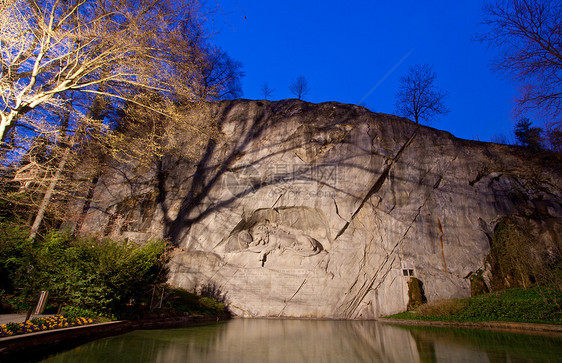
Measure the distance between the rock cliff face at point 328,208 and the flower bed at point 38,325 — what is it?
8858mm

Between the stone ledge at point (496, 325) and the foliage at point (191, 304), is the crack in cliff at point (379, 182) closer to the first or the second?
the stone ledge at point (496, 325)

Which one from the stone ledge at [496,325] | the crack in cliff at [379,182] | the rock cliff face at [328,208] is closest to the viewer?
the stone ledge at [496,325]

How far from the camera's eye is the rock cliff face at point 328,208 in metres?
14.4

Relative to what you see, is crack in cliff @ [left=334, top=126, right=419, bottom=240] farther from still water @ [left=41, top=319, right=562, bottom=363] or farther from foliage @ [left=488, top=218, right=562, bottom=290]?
still water @ [left=41, top=319, right=562, bottom=363]

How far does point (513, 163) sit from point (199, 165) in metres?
18.1

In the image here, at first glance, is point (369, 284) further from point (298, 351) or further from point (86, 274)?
point (86, 274)

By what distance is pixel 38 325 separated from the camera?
16.3 feet

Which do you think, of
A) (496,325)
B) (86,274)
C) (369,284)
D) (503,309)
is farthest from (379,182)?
(86,274)

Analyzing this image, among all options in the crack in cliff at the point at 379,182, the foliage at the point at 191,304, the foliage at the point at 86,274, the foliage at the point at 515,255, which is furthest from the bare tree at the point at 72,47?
the foliage at the point at 515,255

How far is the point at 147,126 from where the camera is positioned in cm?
1681

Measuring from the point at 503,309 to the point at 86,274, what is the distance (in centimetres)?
1275

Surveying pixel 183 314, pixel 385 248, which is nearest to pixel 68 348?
pixel 183 314

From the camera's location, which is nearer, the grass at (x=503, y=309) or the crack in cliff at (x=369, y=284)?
the grass at (x=503, y=309)

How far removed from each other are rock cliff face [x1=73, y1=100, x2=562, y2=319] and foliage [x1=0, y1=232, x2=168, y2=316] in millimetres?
7161
